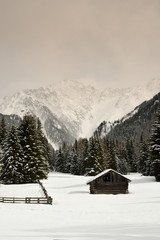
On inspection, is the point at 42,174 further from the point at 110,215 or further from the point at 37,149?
the point at 110,215

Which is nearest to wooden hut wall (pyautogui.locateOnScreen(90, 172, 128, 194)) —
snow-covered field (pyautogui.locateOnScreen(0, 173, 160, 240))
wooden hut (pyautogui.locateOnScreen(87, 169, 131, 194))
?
wooden hut (pyautogui.locateOnScreen(87, 169, 131, 194))

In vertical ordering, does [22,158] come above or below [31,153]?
below

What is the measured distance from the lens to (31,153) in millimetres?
51781

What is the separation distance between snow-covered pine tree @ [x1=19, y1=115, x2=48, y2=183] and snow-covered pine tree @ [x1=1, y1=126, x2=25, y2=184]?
44.2 inches

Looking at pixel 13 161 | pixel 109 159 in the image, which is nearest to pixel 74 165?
pixel 109 159

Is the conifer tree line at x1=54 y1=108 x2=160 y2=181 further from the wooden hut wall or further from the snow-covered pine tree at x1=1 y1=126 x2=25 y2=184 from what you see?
the snow-covered pine tree at x1=1 y1=126 x2=25 y2=184

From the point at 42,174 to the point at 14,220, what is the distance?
102 feet

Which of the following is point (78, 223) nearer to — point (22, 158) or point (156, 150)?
point (22, 158)

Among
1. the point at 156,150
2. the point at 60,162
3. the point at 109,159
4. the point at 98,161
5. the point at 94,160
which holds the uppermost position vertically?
the point at 60,162

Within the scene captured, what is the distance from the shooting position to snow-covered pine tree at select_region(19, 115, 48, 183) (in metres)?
51.0

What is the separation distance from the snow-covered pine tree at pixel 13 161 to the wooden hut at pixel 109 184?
13013 millimetres

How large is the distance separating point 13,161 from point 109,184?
1750 cm

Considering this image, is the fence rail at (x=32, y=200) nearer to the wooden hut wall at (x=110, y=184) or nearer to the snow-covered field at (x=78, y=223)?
the snow-covered field at (x=78, y=223)

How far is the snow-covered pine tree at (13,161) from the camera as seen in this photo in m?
48.9
